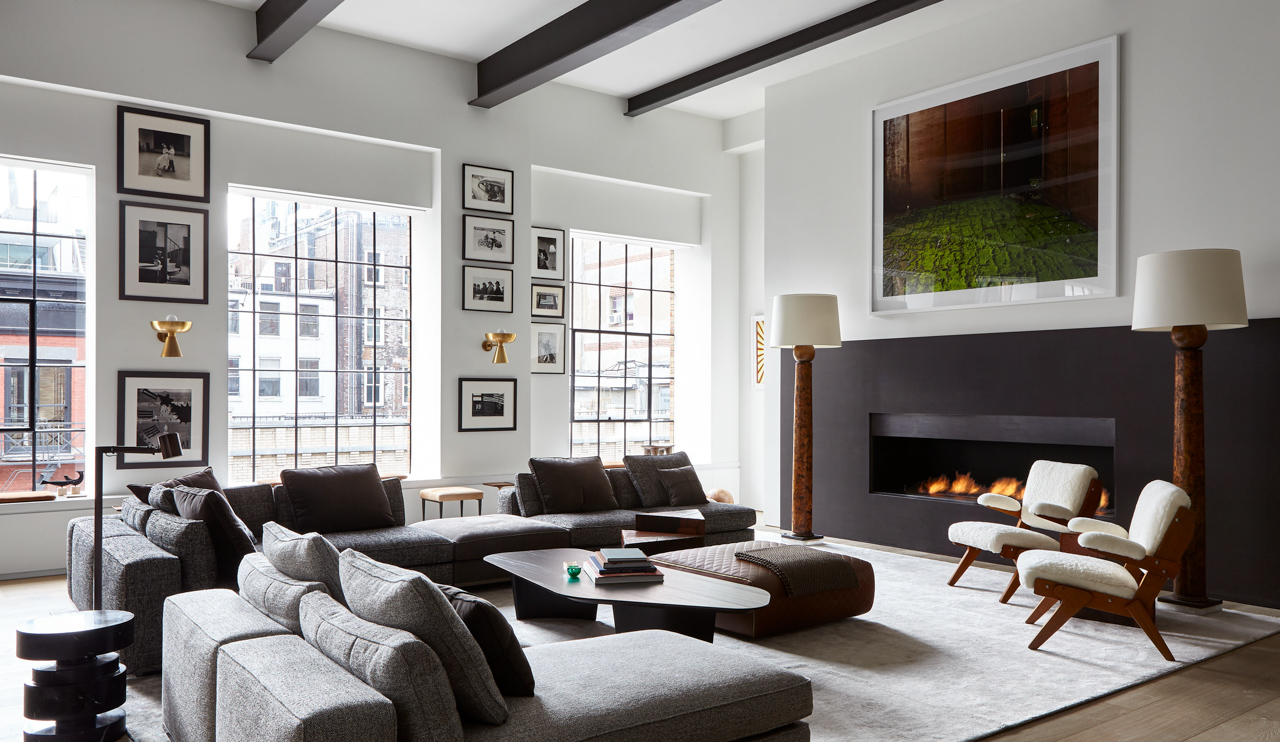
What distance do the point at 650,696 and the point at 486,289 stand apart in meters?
5.91

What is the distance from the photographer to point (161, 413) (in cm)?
633

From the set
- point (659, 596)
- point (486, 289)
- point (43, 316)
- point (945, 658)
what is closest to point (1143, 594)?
point (945, 658)

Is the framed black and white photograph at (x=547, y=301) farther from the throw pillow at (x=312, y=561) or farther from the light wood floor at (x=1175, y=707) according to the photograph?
the throw pillow at (x=312, y=561)

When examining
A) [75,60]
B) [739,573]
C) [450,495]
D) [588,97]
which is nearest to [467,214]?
[588,97]

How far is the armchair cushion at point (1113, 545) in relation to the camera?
4.23 m

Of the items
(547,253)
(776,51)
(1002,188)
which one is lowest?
(547,253)

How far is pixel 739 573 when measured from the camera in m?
4.45

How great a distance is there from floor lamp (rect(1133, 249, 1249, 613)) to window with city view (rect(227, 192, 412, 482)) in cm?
593

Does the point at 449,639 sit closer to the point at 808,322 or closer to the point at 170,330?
the point at 170,330

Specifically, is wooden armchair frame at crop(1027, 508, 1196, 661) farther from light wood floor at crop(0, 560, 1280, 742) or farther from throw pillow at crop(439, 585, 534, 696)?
throw pillow at crop(439, 585, 534, 696)

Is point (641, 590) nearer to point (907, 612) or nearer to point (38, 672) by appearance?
point (907, 612)

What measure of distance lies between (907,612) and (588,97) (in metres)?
5.83

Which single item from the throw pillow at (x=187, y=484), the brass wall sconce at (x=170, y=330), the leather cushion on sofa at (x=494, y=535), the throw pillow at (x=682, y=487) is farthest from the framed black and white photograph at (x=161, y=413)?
the throw pillow at (x=682, y=487)

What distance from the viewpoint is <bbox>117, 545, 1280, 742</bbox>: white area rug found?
3.31m
